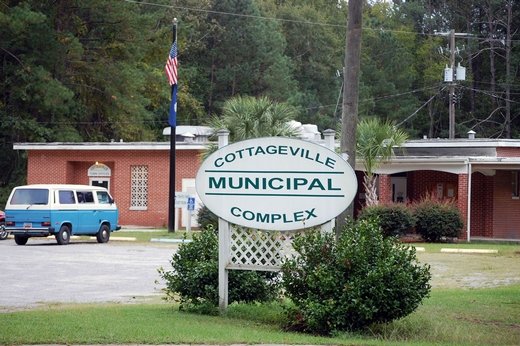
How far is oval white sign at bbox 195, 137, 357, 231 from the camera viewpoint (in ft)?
43.7

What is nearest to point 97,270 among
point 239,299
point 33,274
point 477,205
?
point 33,274

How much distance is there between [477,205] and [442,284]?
72.0ft

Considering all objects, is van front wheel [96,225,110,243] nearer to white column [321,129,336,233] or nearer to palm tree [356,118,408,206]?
palm tree [356,118,408,206]

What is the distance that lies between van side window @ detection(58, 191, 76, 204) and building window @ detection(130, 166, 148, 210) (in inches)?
494

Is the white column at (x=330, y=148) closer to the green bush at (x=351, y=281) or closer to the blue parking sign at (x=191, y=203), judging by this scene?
the green bush at (x=351, y=281)

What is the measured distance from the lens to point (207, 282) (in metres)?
13.9

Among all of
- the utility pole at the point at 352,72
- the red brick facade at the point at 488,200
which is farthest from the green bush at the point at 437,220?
the utility pole at the point at 352,72

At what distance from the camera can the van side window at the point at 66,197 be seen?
32344mm

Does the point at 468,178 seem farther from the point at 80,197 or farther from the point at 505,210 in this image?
the point at 80,197

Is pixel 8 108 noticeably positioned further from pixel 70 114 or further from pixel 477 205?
pixel 477 205

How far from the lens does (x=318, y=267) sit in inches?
495

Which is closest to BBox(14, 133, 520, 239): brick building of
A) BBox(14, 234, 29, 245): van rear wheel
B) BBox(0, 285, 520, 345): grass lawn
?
BBox(14, 234, 29, 245): van rear wheel

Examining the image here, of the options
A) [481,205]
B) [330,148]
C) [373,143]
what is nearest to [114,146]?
[373,143]

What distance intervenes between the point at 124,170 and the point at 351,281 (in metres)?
34.1
